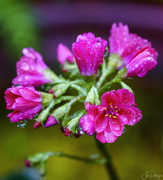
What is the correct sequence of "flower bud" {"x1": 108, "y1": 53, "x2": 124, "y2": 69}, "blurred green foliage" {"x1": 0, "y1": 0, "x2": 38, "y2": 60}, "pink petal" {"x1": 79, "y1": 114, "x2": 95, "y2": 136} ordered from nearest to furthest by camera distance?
"pink petal" {"x1": 79, "y1": 114, "x2": 95, "y2": 136} < "flower bud" {"x1": 108, "y1": 53, "x2": 124, "y2": 69} < "blurred green foliage" {"x1": 0, "y1": 0, "x2": 38, "y2": 60}

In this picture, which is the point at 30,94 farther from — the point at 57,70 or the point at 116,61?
the point at 57,70

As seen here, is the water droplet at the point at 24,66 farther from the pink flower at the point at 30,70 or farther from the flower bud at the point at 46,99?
the flower bud at the point at 46,99

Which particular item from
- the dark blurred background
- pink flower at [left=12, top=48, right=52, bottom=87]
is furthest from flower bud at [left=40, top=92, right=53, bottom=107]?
the dark blurred background

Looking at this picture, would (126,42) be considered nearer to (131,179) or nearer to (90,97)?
(90,97)

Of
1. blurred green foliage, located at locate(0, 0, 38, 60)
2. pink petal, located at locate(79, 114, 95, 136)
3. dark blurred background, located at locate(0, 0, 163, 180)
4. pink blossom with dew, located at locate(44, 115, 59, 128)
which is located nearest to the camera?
pink petal, located at locate(79, 114, 95, 136)

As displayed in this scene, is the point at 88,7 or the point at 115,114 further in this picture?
the point at 88,7

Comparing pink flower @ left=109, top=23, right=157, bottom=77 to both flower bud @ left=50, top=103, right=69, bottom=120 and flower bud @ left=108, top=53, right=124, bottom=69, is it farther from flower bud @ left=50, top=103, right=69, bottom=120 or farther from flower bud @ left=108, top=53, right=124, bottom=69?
flower bud @ left=50, top=103, right=69, bottom=120

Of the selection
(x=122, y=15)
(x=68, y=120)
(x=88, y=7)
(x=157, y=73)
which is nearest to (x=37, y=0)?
(x=88, y=7)
